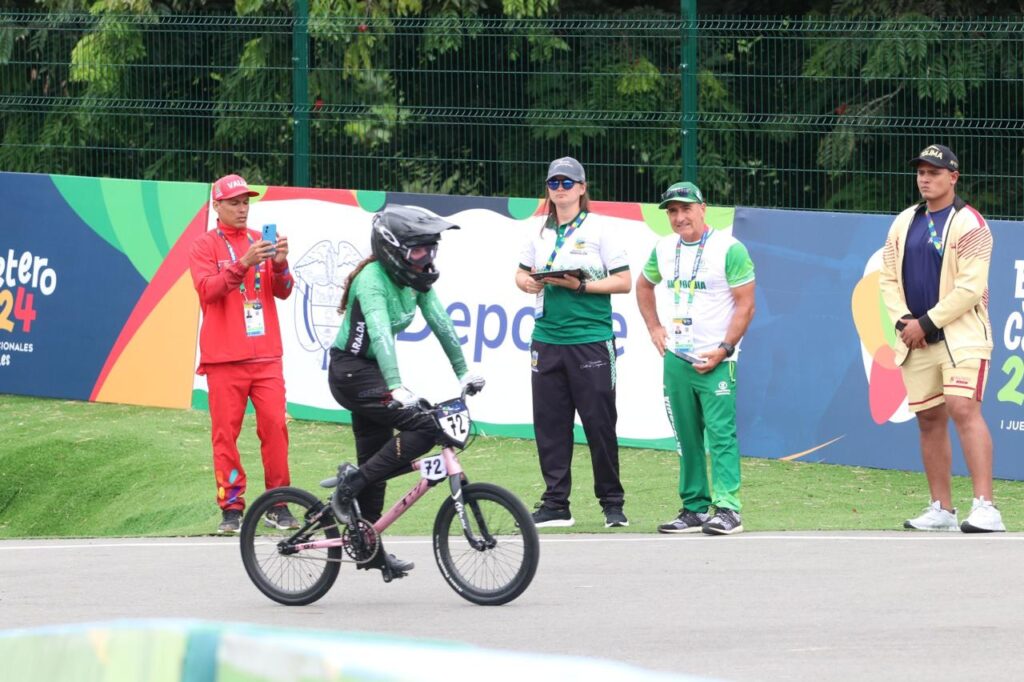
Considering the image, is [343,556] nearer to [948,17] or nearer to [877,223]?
[877,223]

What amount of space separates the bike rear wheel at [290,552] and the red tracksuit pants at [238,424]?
2218mm

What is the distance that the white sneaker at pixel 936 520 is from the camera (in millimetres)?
9781

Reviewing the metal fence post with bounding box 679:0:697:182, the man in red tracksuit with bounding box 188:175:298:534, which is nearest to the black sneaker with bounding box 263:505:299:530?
the man in red tracksuit with bounding box 188:175:298:534

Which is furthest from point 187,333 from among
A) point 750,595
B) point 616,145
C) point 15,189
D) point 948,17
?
point 750,595

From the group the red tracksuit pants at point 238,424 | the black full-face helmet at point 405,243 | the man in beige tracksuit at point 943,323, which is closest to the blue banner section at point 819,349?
the man in beige tracksuit at point 943,323

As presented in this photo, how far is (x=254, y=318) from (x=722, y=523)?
2859 mm

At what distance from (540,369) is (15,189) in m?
7.10

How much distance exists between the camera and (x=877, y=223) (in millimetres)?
12117

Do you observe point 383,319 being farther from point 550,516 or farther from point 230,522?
point 230,522

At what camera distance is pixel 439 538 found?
25.8ft

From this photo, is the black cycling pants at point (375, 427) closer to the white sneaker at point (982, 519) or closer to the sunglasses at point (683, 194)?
the sunglasses at point (683, 194)

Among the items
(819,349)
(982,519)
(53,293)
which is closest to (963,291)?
(982,519)

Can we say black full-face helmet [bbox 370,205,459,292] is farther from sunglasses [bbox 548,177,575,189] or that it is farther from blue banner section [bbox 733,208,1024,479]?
blue banner section [bbox 733,208,1024,479]

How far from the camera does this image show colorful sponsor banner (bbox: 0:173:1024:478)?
39.8 ft
